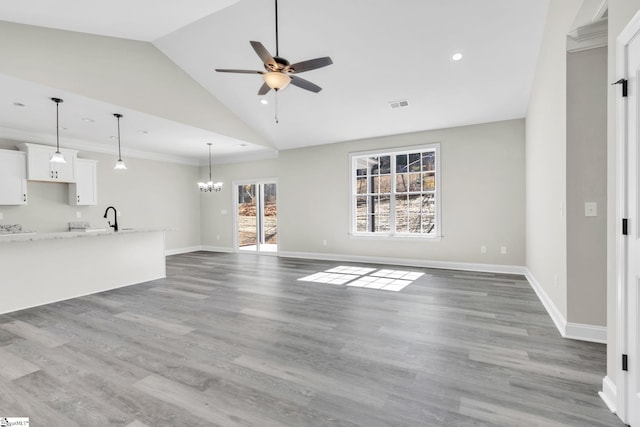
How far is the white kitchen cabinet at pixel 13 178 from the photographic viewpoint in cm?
538

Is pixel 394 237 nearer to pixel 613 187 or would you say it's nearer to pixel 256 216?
pixel 256 216

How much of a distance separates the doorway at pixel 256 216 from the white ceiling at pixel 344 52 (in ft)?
8.23

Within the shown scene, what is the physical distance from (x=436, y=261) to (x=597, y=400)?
14.3 ft

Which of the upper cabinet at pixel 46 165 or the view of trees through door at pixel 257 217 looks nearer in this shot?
the upper cabinet at pixel 46 165

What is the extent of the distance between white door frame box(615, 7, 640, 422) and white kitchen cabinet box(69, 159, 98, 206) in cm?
810

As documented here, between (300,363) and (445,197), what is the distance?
479 centimetres

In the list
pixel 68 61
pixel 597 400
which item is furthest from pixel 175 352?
pixel 68 61

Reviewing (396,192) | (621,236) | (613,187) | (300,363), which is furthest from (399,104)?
(300,363)

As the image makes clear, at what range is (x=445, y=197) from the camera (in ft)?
20.1

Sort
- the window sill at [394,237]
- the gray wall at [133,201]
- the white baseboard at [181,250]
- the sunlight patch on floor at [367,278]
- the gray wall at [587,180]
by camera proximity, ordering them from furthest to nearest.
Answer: the white baseboard at [181,250], the window sill at [394,237], the gray wall at [133,201], the sunlight patch on floor at [367,278], the gray wall at [587,180]

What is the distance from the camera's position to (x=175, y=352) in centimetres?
264

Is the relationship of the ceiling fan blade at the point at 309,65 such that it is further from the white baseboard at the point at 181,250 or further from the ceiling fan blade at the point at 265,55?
the white baseboard at the point at 181,250

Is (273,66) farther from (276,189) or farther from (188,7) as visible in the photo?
(276,189)

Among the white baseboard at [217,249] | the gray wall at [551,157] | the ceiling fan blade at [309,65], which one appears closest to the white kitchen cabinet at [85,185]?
the white baseboard at [217,249]
